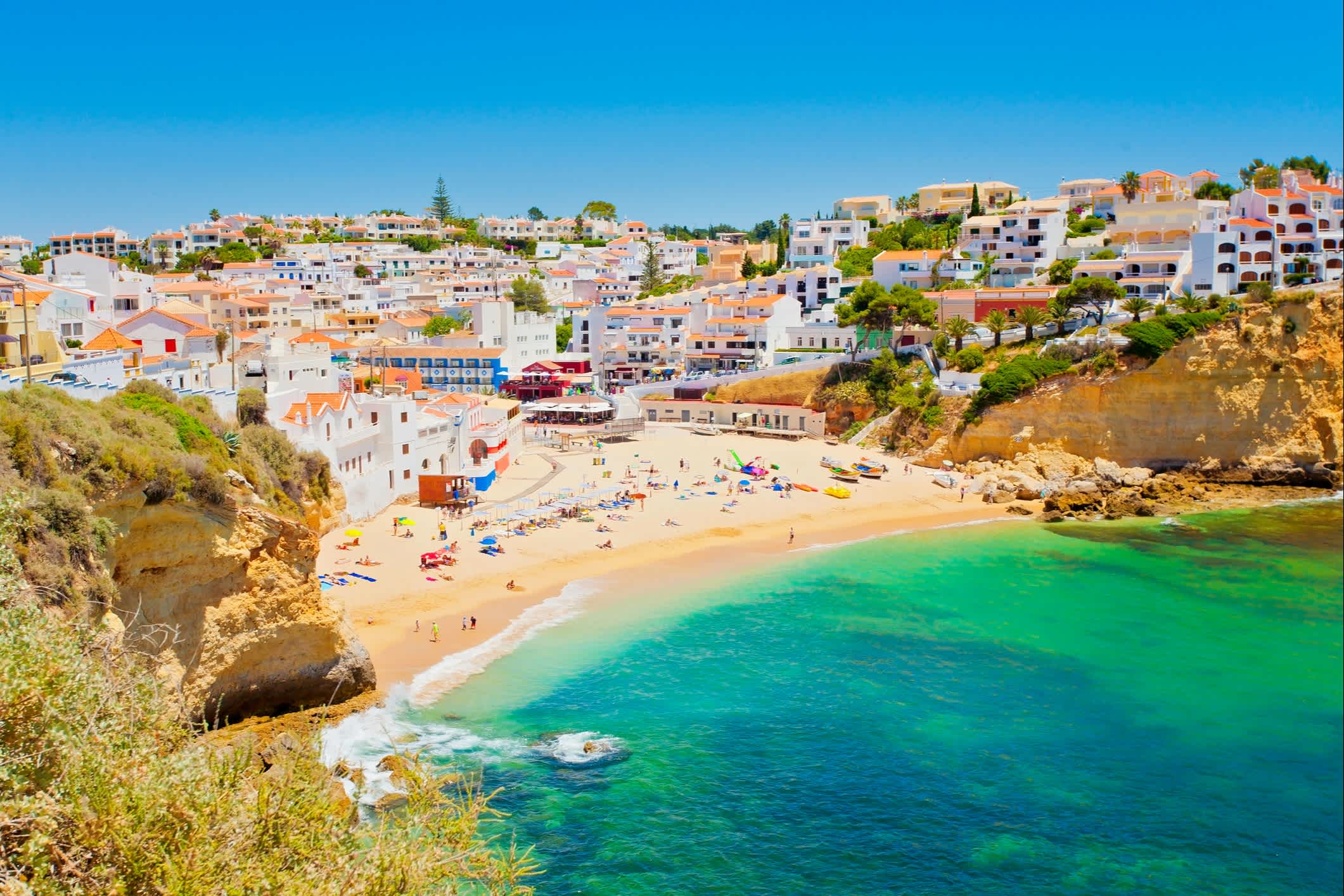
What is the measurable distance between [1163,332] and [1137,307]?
4.29 metres

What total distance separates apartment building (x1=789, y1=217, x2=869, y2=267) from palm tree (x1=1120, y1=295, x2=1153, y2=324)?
31.5 metres

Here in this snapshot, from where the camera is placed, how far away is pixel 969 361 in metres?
52.3

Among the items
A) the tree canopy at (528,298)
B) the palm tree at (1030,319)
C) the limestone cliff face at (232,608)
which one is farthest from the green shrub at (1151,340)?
the tree canopy at (528,298)

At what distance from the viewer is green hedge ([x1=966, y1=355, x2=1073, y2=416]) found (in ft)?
157

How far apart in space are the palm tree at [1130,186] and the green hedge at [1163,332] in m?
26.7

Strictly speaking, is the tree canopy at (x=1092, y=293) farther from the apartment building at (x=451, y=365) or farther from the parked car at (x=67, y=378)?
the parked car at (x=67, y=378)

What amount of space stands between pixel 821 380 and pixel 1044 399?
1394 cm

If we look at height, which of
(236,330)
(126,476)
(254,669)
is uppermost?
(236,330)

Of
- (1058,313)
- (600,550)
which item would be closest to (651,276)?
(1058,313)

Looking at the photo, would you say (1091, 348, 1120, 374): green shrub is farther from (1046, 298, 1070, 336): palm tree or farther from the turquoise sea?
the turquoise sea

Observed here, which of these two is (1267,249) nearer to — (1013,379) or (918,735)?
(1013,379)

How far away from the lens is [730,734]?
2205 cm

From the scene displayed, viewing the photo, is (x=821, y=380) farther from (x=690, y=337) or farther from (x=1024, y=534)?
(x=1024, y=534)

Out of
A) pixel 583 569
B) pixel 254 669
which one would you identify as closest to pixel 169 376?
pixel 583 569
